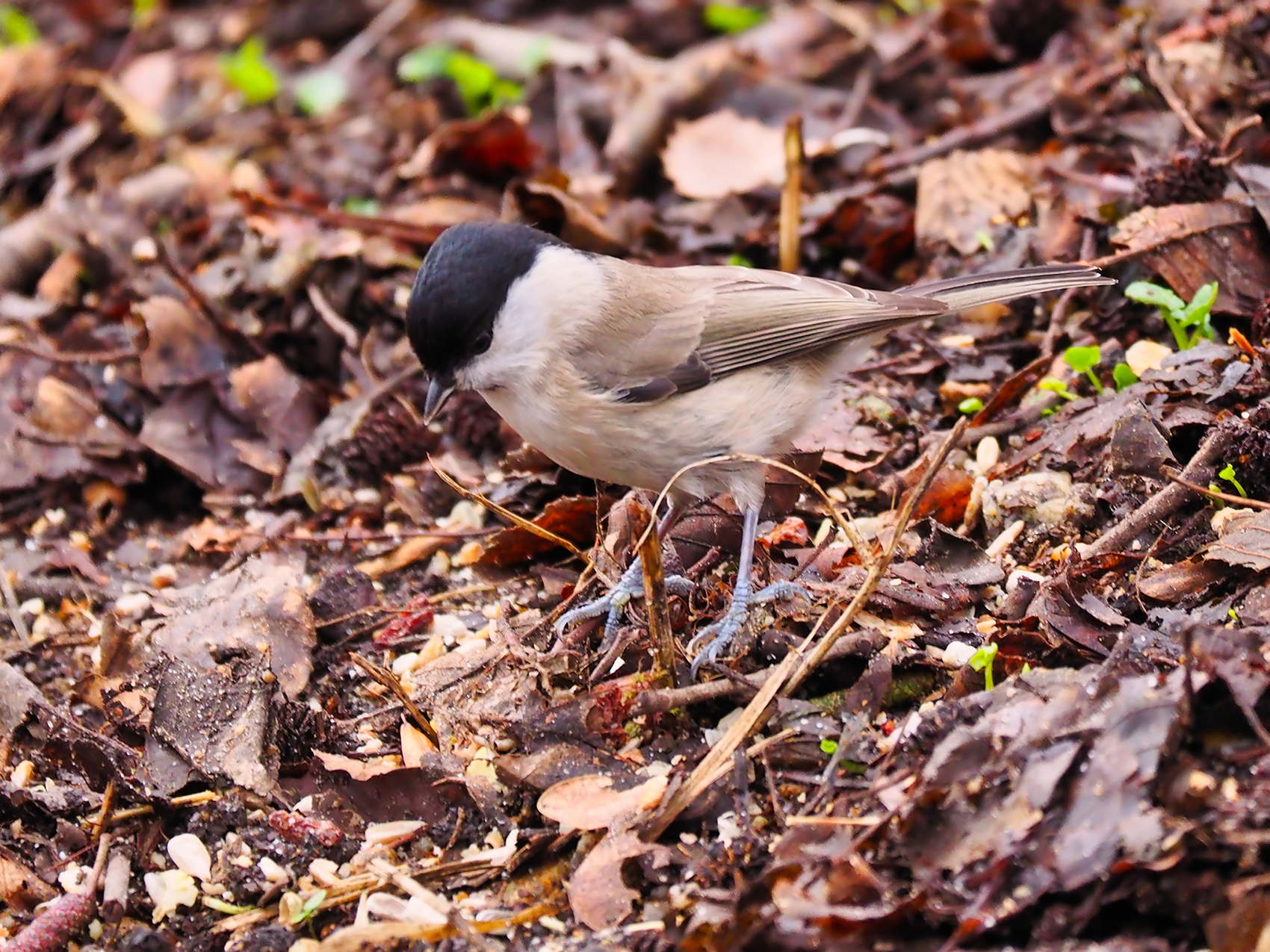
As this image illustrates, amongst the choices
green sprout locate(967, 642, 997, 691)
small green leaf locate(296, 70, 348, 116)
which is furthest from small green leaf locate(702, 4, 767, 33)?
green sprout locate(967, 642, 997, 691)

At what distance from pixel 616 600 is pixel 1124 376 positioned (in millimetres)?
1762

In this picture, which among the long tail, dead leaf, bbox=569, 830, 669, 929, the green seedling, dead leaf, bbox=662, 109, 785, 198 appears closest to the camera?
dead leaf, bbox=569, 830, 669, 929

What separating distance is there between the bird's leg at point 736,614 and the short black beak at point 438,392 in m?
0.98

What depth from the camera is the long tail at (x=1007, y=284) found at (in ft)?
12.6

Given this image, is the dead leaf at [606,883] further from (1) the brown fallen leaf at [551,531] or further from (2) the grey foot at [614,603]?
(1) the brown fallen leaf at [551,531]

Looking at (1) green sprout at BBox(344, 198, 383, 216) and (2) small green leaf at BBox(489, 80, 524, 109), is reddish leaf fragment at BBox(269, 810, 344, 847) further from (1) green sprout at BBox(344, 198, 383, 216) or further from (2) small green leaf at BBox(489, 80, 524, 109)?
(2) small green leaf at BBox(489, 80, 524, 109)

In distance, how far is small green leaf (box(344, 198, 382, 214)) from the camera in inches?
221

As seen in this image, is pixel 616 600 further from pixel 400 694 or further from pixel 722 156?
pixel 722 156

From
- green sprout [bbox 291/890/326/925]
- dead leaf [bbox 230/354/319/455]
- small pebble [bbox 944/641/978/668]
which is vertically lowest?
green sprout [bbox 291/890/326/925]

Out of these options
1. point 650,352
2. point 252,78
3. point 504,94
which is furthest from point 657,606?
point 252,78

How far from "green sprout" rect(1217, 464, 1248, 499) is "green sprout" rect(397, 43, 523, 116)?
422cm

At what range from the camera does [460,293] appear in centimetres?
338

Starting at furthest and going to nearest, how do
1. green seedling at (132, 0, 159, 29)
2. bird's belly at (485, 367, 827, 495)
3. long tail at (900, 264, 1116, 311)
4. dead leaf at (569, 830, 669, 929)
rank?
green seedling at (132, 0, 159, 29) → long tail at (900, 264, 1116, 311) → bird's belly at (485, 367, 827, 495) → dead leaf at (569, 830, 669, 929)

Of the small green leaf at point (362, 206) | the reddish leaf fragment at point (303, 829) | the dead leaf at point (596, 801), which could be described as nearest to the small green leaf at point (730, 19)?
the small green leaf at point (362, 206)
